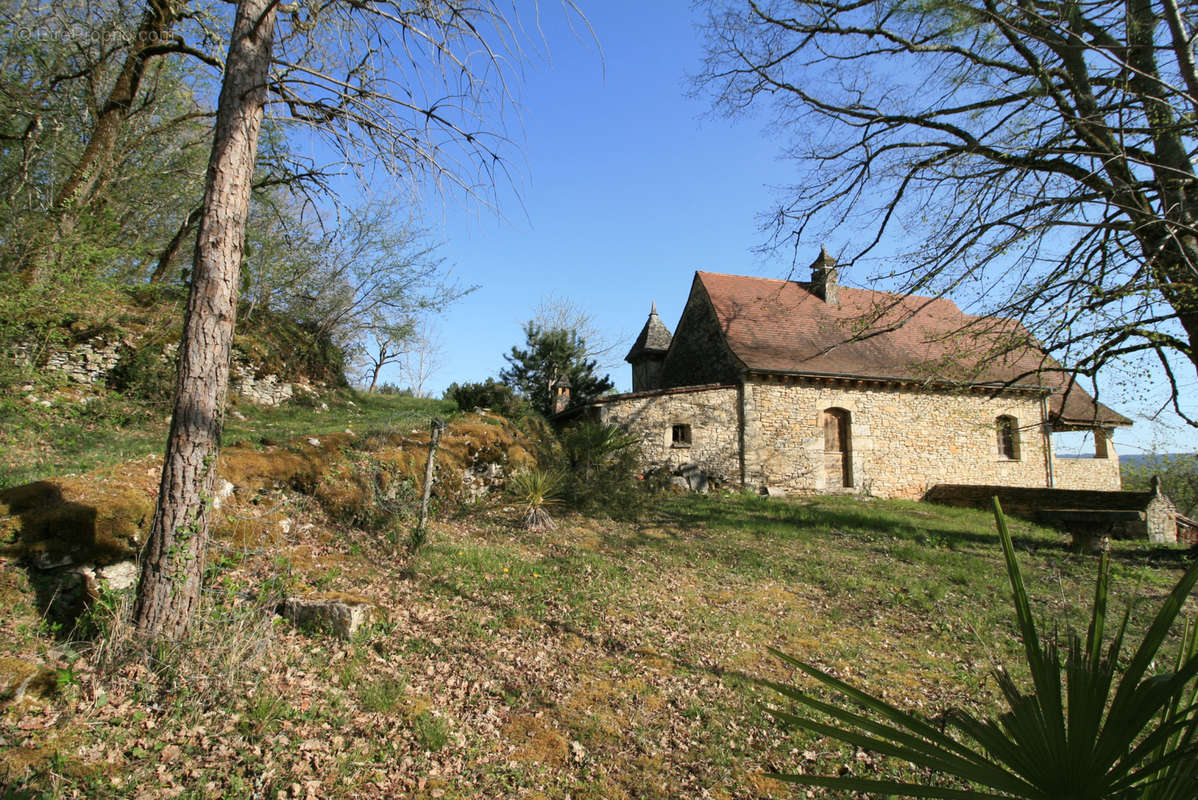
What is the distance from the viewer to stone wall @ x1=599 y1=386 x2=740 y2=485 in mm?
14586

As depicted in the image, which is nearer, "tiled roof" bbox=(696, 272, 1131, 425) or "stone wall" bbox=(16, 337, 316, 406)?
"stone wall" bbox=(16, 337, 316, 406)

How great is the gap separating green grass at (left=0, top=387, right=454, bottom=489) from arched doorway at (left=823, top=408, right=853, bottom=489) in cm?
1116

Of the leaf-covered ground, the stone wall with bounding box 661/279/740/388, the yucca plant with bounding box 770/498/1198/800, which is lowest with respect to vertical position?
the leaf-covered ground

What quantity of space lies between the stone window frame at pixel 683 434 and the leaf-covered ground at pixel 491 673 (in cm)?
669

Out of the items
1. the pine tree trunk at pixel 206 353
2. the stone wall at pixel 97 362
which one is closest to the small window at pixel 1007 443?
the pine tree trunk at pixel 206 353

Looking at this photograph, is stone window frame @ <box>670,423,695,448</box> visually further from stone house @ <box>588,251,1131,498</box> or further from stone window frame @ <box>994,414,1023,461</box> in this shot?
A: stone window frame @ <box>994,414,1023,461</box>

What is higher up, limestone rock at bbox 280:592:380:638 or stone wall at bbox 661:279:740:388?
stone wall at bbox 661:279:740:388

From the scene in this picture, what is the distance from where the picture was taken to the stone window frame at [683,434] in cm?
1503

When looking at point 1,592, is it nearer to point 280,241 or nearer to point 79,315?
point 79,315

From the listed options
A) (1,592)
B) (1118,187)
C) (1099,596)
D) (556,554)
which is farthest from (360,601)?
(1118,187)

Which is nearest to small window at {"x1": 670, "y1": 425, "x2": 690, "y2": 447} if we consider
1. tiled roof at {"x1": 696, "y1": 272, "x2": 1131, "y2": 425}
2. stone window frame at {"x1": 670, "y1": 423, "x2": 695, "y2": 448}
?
stone window frame at {"x1": 670, "y1": 423, "x2": 695, "y2": 448}

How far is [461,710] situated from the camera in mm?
4121

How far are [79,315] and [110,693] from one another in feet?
27.5

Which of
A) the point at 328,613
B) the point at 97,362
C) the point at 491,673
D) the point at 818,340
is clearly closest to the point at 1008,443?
the point at 818,340
